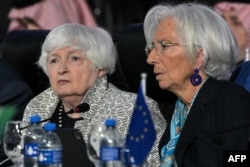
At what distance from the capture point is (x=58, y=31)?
5.51m

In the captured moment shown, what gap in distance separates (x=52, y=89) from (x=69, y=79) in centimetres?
14

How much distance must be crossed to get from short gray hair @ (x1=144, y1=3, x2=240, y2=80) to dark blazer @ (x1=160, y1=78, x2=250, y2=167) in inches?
4.0

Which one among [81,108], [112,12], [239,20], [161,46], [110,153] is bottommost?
[110,153]

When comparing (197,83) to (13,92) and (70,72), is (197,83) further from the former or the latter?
(13,92)

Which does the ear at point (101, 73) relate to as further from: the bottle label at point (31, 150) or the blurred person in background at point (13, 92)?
the bottle label at point (31, 150)

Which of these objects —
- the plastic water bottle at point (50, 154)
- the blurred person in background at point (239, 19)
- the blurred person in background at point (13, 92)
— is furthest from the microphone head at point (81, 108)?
the blurred person in background at point (239, 19)

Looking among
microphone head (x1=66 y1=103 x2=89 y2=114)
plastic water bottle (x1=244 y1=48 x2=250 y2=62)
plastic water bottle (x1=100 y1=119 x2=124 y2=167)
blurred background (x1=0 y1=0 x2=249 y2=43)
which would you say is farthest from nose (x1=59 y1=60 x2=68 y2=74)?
blurred background (x1=0 y1=0 x2=249 y2=43)

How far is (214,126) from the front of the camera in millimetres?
4715

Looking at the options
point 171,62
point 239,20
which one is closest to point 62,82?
point 171,62

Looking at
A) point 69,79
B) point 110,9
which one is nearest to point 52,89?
point 69,79

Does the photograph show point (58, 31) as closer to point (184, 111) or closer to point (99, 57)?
point (99, 57)

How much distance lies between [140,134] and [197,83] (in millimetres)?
1028

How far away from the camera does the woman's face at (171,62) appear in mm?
4949

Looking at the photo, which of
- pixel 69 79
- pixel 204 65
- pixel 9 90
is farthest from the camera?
pixel 9 90
